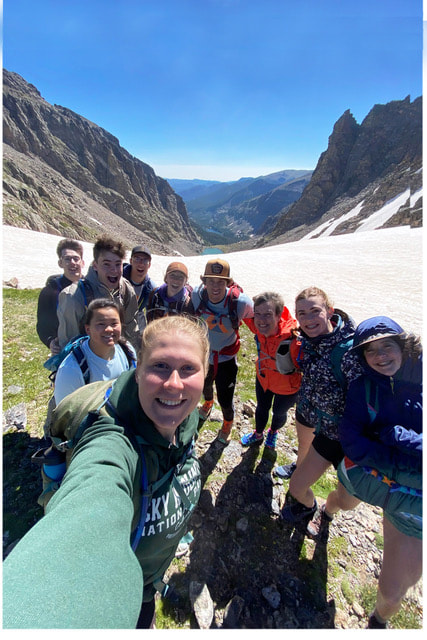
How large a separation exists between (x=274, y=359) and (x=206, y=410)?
8.15 ft

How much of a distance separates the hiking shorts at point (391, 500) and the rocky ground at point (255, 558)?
4.47 feet

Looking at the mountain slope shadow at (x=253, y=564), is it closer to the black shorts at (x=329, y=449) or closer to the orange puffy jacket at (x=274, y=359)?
the black shorts at (x=329, y=449)

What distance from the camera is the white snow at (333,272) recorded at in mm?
16641

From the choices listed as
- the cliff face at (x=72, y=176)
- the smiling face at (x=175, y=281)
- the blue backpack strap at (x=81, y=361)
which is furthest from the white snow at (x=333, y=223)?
the blue backpack strap at (x=81, y=361)

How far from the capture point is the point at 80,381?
2.89 m

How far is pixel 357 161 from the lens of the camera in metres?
119

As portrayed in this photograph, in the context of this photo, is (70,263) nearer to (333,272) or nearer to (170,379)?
(170,379)

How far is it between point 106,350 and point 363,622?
4329 millimetres

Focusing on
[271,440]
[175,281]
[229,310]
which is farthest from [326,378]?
[175,281]

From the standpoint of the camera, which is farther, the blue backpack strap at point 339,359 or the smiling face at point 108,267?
the smiling face at point 108,267

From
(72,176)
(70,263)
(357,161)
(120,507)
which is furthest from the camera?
(357,161)

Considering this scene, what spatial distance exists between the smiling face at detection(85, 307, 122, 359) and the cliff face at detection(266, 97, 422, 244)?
10647cm

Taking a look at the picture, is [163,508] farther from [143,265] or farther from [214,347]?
[143,265]

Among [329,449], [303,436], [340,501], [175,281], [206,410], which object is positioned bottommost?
[340,501]
